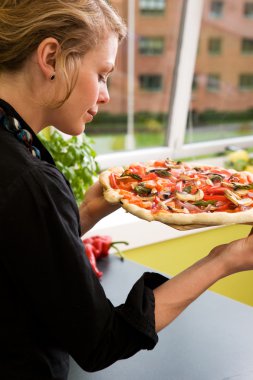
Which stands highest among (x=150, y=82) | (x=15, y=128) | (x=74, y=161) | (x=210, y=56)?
(x=15, y=128)

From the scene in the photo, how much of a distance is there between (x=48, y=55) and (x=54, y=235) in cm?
31

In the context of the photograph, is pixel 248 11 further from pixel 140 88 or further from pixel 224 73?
pixel 140 88

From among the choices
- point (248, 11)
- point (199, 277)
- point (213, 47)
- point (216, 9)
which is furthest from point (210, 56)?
point (199, 277)

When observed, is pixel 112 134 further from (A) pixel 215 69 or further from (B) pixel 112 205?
(B) pixel 112 205

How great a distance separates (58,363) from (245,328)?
575 millimetres

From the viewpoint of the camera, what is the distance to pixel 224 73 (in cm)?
1185

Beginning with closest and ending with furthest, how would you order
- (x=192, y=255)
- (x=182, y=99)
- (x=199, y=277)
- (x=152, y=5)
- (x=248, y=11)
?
(x=199, y=277) < (x=192, y=255) < (x=182, y=99) < (x=248, y=11) < (x=152, y=5)

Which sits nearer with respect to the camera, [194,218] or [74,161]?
[194,218]

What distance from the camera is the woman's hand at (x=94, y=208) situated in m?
1.56

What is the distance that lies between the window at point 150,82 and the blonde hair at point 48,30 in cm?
1049

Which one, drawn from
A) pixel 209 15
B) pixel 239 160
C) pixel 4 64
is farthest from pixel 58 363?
pixel 209 15

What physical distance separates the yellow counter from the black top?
1414 millimetres

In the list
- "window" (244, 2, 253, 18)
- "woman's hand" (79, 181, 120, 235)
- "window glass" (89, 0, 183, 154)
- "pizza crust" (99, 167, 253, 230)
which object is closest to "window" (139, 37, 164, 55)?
"window glass" (89, 0, 183, 154)

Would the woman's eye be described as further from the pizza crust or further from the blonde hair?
the pizza crust
